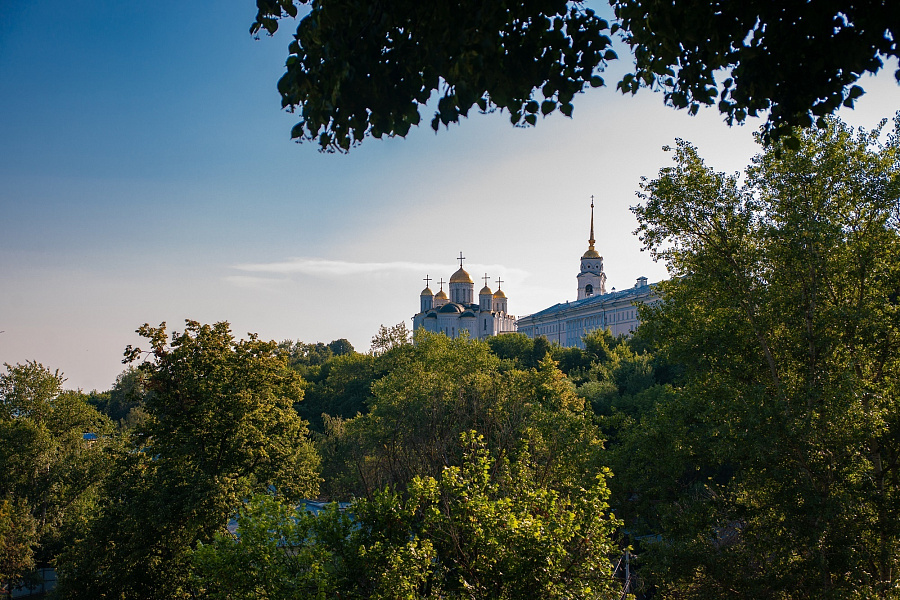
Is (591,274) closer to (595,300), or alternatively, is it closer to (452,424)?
(595,300)

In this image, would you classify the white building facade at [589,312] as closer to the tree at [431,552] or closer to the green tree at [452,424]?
the green tree at [452,424]

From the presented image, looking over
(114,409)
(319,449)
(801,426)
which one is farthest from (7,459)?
(114,409)

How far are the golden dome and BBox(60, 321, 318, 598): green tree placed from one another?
113 metres

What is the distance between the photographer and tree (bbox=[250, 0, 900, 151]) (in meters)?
5.77

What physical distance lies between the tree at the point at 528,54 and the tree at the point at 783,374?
8806mm

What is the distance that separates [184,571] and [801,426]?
15.5 m

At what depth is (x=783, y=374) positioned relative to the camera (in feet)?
52.1

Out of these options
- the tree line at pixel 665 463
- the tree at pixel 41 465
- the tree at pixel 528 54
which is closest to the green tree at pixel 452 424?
the tree line at pixel 665 463

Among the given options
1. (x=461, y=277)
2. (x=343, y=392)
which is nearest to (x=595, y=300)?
(x=461, y=277)

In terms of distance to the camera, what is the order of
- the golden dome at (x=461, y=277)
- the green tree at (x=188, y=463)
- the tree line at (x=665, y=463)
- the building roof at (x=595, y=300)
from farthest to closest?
the golden dome at (x=461, y=277), the building roof at (x=595, y=300), the green tree at (x=188, y=463), the tree line at (x=665, y=463)

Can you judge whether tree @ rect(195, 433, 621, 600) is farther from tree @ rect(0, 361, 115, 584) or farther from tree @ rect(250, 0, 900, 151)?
tree @ rect(0, 361, 115, 584)

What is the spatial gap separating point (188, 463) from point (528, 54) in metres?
17.6

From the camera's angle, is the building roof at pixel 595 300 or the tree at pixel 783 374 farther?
the building roof at pixel 595 300

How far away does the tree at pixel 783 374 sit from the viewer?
44.9 feet
